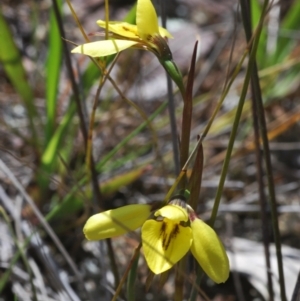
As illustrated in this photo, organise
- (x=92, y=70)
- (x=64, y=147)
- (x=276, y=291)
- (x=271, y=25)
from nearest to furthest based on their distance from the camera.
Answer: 1. (x=276, y=291)
2. (x=92, y=70)
3. (x=64, y=147)
4. (x=271, y=25)

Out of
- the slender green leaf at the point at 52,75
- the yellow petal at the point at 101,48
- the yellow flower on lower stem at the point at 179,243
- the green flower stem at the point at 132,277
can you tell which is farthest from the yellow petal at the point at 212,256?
the slender green leaf at the point at 52,75

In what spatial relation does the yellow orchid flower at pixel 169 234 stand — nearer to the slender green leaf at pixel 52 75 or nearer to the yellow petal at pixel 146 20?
the yellow petal at pixel 146 20

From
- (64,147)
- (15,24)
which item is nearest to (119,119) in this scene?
(64,147)

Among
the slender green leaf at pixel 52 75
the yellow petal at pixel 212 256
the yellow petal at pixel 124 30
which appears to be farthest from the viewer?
the slender green leaf at pixel 52 75

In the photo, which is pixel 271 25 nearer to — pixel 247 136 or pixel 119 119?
pixel 247 136

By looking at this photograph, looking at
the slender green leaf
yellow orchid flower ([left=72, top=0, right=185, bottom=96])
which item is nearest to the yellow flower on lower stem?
yellow orchid flower ([left=72, top=0, right=185, bottom=96])

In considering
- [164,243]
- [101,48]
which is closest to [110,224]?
[164,243]

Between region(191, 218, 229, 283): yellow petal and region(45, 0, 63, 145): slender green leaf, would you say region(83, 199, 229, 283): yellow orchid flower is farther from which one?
region(45, 0, 63, 145): slender green leaf
